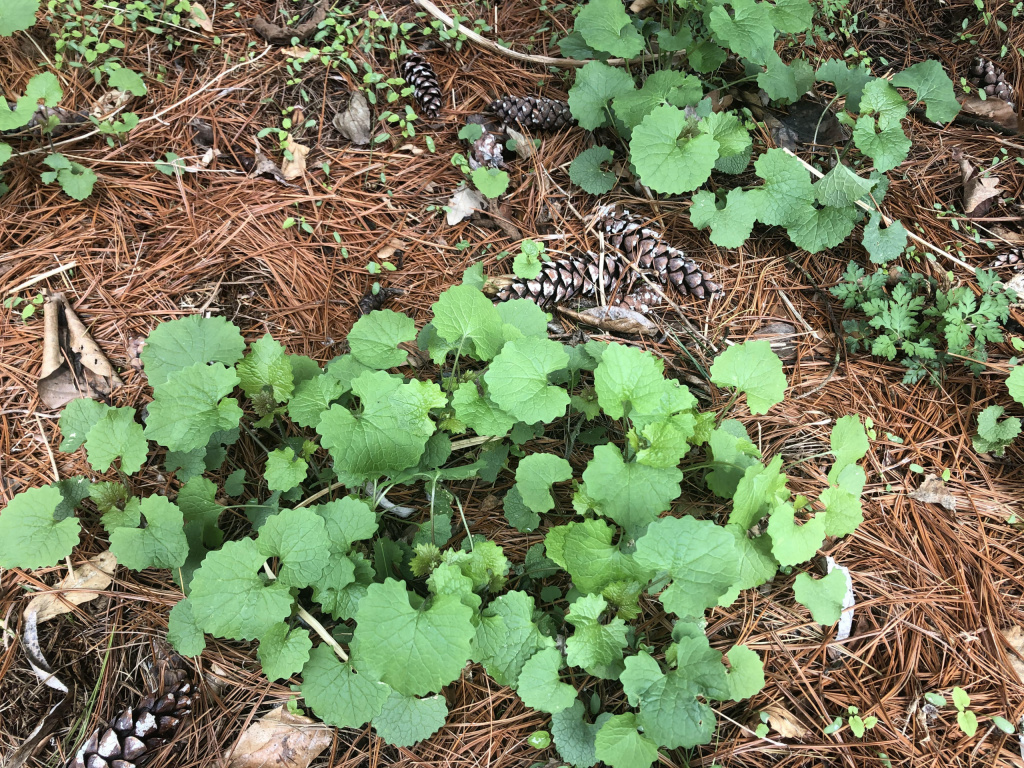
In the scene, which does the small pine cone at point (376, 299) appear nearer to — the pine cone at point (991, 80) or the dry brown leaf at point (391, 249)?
the dry brown leaf at point (391, 249)

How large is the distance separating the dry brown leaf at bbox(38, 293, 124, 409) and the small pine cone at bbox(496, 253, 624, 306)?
145 cm

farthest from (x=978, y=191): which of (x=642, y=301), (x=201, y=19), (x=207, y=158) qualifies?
(x=201, y=19)

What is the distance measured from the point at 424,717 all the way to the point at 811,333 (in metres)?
1.96

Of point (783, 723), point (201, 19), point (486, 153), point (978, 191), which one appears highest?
point (201, 19)

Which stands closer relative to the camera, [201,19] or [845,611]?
[845,611]

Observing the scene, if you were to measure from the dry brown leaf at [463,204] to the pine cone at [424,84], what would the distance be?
425 millimetres

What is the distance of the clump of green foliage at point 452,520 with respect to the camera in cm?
168

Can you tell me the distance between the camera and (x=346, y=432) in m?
1.82

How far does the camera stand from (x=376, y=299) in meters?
2.36

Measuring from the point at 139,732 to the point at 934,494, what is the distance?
2.64 m

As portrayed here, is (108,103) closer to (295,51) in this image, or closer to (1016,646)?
(295,51)

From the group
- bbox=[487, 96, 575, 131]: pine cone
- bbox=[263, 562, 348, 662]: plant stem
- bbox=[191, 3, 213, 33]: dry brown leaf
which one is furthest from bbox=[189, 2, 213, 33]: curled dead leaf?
bbox=[263, 562, 348, 662]: plant stem

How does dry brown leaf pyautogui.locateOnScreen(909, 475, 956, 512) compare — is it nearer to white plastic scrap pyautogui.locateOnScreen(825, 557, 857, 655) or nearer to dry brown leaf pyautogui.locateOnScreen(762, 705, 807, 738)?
white plastic scrap pyautogui.locateOnScreen(825, 557, 857, 655)

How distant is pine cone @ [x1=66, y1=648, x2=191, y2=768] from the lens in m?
1.72
